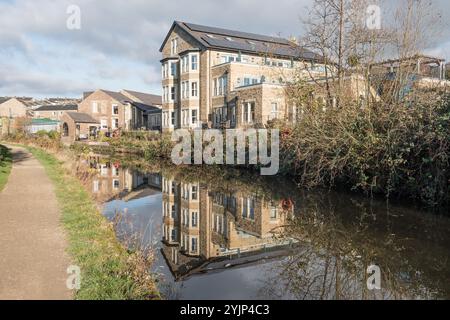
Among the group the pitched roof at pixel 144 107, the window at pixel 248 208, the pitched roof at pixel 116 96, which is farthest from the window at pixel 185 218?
the pitched roof at pixel 116 96

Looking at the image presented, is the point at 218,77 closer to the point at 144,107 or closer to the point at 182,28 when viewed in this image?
the point at 182,28

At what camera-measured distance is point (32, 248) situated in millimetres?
6586

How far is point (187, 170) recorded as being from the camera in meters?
23.0

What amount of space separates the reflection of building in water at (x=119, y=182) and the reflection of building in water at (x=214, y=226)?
1.84 meters

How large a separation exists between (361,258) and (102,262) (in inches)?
187

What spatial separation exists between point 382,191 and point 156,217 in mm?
7849

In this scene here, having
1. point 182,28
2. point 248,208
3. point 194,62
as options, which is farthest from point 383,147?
point 182,28

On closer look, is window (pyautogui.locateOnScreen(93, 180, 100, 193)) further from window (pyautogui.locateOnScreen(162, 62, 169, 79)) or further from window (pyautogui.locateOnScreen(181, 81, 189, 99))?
window (pyautogui.locateOnScreen(162, 62, 169, 79))

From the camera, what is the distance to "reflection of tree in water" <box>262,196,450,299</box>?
242 inches

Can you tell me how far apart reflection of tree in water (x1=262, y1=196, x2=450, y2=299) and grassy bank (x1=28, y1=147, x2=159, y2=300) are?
6.54ft

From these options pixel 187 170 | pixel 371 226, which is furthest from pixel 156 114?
pixel 371 226

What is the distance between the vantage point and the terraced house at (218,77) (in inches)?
1166

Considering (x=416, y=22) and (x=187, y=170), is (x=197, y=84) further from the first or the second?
(x=416, y=22)

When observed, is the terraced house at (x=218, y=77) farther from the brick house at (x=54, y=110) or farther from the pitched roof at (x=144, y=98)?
the brick house at (x=54, y=110)
